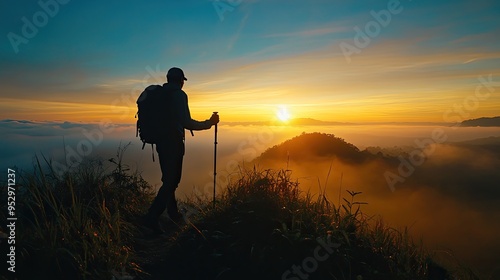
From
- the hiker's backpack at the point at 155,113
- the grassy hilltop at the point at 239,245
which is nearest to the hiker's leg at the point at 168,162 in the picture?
the hiker's backpack at the point at 155,113

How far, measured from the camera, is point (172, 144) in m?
6.51

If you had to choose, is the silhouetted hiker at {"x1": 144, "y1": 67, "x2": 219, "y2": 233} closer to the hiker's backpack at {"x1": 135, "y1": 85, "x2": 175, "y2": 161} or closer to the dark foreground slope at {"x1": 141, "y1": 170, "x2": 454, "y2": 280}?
the hiker's backpack at {"x1": 135, "y1": 85, "x2": 175, "y2": 161}

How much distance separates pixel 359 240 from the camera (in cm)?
464

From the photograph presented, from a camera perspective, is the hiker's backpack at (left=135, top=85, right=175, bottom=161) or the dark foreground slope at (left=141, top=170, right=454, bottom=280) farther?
the hiker's backpack at (left=135, top=85, right=175, bottom=161)

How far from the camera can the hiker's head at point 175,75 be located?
6492mm

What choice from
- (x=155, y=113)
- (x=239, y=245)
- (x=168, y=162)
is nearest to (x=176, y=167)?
(x=168, y=162)

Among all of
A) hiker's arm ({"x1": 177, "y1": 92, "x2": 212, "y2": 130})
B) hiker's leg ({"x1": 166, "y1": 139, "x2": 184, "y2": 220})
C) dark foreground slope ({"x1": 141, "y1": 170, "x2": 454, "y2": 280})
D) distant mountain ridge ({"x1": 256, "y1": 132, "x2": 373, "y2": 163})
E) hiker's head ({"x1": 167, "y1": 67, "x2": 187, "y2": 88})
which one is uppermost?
hiker's head ({"x1": 167, "y1": 67, "x2": 187, "y2": 88})

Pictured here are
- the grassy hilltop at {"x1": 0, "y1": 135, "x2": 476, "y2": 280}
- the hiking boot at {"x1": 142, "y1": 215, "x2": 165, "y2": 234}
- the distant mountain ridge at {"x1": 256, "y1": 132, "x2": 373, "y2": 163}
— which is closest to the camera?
the grassy hilltop at {"x1": 0, "y1": 135, "x2": 476, "y2": 280}

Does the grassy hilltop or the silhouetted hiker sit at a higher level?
the silhouetted hiker

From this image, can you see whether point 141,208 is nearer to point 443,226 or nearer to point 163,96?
point 163,96

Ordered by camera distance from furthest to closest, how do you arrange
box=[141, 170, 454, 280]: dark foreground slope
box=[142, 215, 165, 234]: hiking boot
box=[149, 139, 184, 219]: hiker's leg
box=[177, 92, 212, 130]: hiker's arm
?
1. box=[149, 139, 184, 219]: hiker's leg
2. box=[177, 92, 212, 130]: hiker's arm
3. box=[142, 215, 165, 234]: hiking boot
4. box=[141, 170, 454, 280]: dark foreground slope

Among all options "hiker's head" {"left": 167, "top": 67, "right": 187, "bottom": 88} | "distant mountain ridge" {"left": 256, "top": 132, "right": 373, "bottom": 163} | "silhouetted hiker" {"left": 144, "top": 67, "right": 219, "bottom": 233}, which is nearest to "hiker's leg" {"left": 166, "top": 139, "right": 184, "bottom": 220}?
"silhouetted hiker" {"left": 144, "top": 67, "right": 219, "bottom": 233}

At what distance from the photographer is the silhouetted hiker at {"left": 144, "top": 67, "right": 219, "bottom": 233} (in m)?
6.28

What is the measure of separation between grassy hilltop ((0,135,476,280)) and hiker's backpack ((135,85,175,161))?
6.18ft
